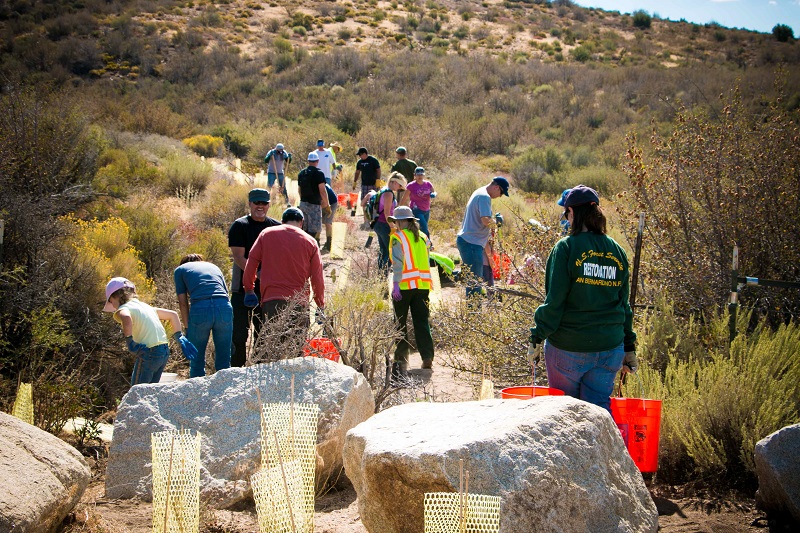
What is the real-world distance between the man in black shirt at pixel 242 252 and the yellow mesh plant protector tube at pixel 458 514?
3.84m

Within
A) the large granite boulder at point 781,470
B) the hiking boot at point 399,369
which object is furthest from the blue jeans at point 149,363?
the large granite boulder at point 781,470

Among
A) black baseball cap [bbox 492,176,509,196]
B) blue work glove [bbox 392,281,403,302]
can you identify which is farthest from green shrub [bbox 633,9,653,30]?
blue work glove [bbox 392,281,403,302]

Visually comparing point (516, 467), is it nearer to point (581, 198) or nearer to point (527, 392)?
point (527, 392)

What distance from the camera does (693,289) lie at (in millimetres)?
6855

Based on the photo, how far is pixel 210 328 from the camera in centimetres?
621

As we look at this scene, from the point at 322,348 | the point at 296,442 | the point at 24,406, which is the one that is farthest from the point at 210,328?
the point at 296,442

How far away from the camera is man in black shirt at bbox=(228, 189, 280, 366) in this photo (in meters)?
6.89

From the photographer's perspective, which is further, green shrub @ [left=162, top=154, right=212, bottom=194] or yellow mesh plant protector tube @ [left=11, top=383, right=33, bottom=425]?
green shrub @ [left=162, top=154, right=212, bottom=194]

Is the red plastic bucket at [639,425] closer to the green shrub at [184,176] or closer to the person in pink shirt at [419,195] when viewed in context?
the person in pink shirt at [419,195]

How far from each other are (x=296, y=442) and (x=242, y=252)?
293cm

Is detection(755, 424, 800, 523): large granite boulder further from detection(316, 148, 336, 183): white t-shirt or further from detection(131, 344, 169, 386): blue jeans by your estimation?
detection(316, 148, 336, 183): white t-shirt

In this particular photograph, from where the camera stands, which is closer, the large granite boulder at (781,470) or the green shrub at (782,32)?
the large granite boulder at (781,470)

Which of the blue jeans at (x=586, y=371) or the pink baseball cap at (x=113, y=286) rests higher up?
the blue jeans at (x=586, y=371)

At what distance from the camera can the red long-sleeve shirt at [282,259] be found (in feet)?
20.5
